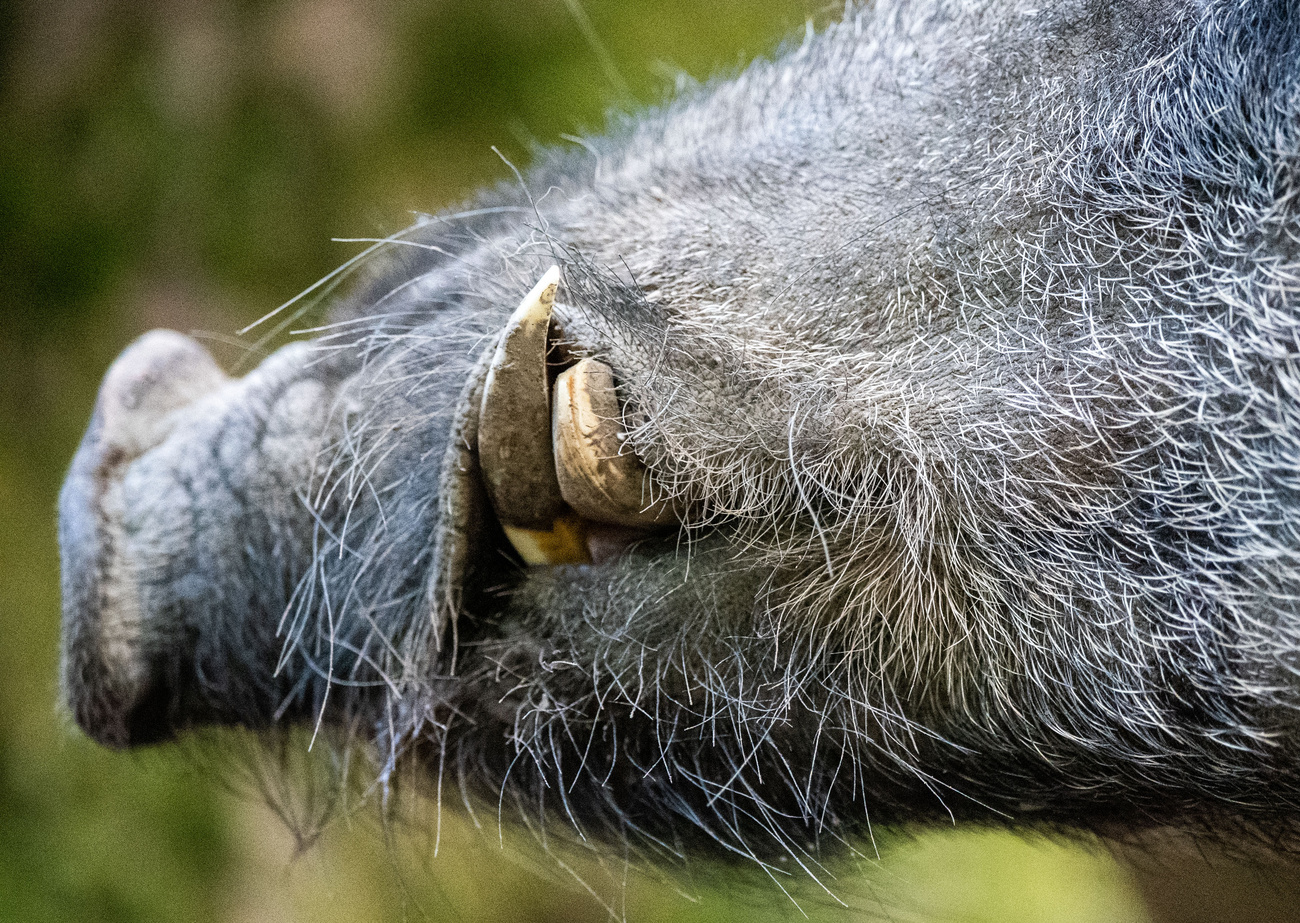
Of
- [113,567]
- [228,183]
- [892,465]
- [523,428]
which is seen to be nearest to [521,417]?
[523,428]

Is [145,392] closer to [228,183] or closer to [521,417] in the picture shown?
[521,417]

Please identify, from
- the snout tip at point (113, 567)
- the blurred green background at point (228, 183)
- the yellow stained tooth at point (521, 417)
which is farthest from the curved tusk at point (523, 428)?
the blurred green background at point (228, 183)

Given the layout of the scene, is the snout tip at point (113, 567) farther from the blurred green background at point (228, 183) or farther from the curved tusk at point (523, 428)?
the blurred green background at point (228, 183)

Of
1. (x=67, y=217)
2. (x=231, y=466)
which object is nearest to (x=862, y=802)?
(x=231, y=466)

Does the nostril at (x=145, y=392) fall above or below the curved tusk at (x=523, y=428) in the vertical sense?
above

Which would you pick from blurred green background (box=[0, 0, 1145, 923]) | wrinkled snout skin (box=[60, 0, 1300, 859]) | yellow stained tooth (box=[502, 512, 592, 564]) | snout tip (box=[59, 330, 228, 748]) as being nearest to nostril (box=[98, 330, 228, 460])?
snout tip (box=[59, 330, 228, 748])

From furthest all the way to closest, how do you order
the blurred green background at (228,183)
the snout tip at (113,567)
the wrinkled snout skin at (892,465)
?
1. the blurred green background at (228,183)
2. the snout tip at (113,567)
3. the wrinkled snout skin at (892,465)

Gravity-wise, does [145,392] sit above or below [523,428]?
above
